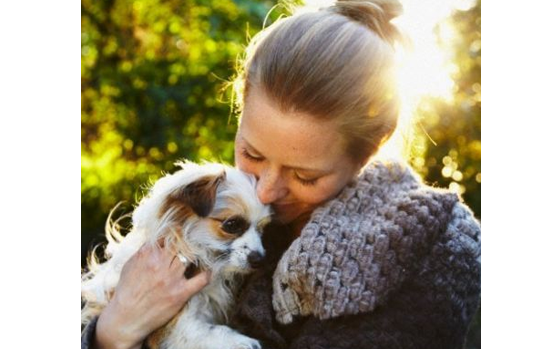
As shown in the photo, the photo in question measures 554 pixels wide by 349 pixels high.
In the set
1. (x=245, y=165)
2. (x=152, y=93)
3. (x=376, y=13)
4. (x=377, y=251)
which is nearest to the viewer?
(x=377, y=251)

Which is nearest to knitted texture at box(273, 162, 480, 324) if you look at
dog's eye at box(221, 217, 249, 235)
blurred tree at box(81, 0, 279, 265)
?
dog's eye at box(221, 217, 249, 235)

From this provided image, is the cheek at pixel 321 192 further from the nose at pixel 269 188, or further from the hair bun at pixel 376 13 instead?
the hair bun at pixel 376 13

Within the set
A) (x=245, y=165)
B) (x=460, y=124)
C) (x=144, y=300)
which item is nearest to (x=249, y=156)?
(x=245, y=165)

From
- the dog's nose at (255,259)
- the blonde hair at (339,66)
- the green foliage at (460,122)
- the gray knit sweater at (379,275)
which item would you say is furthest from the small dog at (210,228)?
the green foliage at (460,122)

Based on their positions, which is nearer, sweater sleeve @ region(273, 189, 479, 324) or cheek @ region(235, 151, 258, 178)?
sweater sleeve @ region(273, 189, 479, 324)

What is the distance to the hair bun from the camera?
2055 millimetres

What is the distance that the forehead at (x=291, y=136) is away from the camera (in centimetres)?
201

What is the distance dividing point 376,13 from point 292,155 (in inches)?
18.4

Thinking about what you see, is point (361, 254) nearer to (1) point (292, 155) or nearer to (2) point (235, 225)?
(1) point (292, 155)

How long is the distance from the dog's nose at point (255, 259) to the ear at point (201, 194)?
186 millimetres

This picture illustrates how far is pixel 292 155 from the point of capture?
6.63 ft

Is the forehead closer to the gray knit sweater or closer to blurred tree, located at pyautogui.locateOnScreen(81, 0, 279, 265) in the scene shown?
the gray knit sweater
